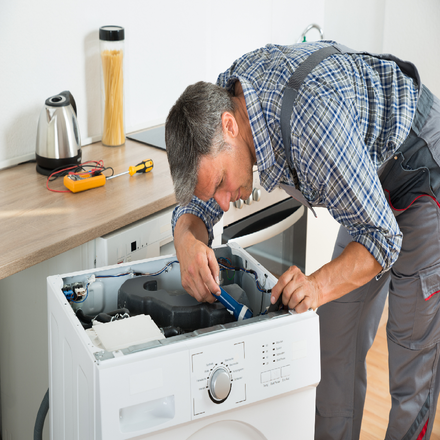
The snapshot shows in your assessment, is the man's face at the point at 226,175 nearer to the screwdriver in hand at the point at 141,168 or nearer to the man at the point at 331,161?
the man at the point at 331,161

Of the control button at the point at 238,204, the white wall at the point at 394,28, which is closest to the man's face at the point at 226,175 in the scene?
the control button at the point at 238,204

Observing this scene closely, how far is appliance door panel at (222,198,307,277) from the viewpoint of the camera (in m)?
1.90

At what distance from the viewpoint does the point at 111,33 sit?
179 centimetres

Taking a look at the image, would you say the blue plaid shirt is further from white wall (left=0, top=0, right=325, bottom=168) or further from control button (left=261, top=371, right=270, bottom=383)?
white wall (left=0, top=0, right=325, bottom=168)

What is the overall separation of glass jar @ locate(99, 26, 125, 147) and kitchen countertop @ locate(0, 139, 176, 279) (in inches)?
5.6

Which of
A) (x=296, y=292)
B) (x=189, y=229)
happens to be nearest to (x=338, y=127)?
(x=296, y=292)

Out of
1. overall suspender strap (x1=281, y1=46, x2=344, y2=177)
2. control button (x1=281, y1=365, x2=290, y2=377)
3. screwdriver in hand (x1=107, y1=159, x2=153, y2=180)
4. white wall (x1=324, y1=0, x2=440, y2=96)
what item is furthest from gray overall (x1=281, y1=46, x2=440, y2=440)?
white wall (x1=324, y1=0, x2=440, y2=96)

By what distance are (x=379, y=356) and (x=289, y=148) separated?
161 centimetres

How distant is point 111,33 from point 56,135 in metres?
0.43

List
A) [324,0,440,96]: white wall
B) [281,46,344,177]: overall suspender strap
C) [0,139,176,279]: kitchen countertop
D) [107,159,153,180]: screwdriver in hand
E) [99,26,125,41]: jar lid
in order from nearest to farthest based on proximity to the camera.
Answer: [281,46,344,177]: overall suspender strap → [0,139,176,279]: kitchen countertop → [107,159,153,180]: screwdriver in hand → [99,26,125,41]: jar lid → [324,0,440,96]: white wall

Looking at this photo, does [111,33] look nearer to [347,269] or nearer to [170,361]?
[347,269]

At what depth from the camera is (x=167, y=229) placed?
5.16 feet

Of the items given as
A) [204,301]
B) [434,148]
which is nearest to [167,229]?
[204,301]

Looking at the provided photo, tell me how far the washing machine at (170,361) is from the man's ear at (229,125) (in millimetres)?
306
